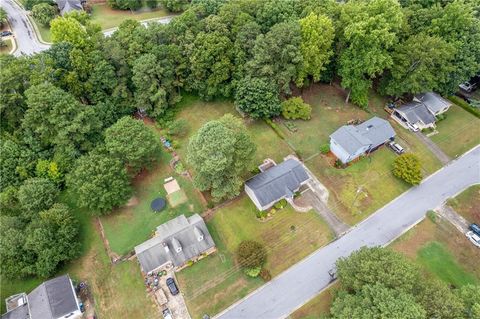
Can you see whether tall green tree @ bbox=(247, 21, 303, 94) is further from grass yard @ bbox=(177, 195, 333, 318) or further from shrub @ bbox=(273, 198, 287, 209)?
grass yard @ bbox=(177, 195, 333, 318)

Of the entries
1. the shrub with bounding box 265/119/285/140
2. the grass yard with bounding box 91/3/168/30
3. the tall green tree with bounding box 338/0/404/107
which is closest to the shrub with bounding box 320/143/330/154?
the shrub with bounding box 265/119/285/140

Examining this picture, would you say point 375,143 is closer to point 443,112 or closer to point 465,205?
point 465,205

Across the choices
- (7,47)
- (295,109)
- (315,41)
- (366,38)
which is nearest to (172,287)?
(295,109)

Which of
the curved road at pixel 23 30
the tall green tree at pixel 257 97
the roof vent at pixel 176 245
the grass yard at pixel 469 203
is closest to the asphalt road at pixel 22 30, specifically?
the curved road at pixel 23 30

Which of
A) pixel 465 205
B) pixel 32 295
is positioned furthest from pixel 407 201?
pixel 32 295

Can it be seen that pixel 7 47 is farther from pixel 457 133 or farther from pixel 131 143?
pixel 457 133
